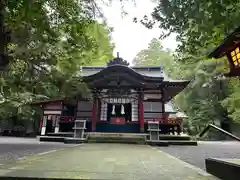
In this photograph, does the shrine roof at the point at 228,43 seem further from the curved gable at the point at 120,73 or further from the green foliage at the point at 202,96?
the green foliage at the point at 202,96

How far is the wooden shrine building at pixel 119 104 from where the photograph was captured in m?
14.5

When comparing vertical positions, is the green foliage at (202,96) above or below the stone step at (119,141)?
above

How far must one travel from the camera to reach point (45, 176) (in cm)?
302

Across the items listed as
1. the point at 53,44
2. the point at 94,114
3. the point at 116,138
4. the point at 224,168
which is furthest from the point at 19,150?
the point at 94,114

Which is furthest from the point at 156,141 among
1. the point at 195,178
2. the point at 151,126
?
the point at 195,178

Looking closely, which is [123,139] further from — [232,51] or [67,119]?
[232,51]

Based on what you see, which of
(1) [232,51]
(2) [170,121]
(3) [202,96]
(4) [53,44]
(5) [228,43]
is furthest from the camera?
(3) [202,96]

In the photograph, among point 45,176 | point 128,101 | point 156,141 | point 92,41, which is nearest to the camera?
point 45,176

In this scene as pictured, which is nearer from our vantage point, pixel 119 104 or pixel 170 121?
pixel 170 121

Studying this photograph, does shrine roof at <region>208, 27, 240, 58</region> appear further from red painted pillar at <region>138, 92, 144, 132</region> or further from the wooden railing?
red painted pillar at <region>138, 92, 144, 132</region>

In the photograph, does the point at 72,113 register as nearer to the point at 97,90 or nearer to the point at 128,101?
the point at 97,90

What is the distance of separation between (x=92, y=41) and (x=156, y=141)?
610cm

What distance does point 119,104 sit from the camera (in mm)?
15859

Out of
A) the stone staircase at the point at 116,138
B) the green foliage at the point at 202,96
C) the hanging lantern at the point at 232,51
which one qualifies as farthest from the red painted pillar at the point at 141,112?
the hanging lantern at the point at 232,51
